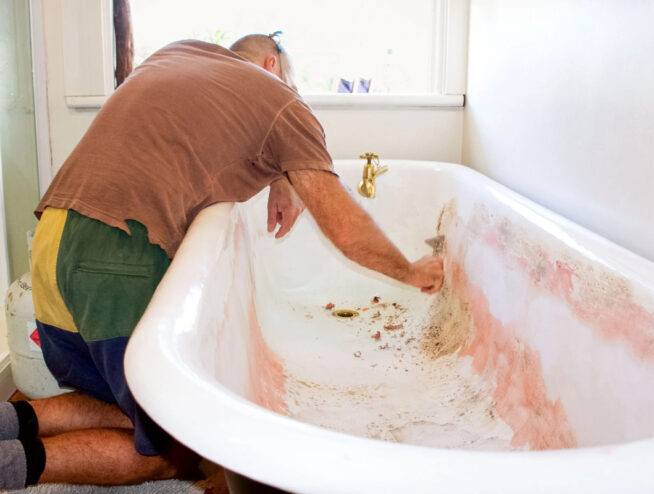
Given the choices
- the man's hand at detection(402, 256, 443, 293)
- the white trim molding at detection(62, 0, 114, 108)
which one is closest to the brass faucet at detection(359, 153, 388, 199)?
the man's hand at detection(402, 256, 443, 293)

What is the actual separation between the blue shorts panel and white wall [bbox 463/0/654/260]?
985 millimetres

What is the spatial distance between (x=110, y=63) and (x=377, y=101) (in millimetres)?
1017

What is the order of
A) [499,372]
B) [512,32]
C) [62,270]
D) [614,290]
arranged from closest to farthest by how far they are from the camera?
[614,290] → [62,270] → [499,372] → [512,32]

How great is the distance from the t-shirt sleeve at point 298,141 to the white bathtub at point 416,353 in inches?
6.7

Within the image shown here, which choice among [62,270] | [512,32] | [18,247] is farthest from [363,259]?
[18,247]

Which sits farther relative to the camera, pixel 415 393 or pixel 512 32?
pixel 512 32

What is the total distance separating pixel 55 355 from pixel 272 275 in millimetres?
860

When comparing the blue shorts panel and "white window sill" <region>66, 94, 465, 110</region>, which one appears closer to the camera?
the blue shorts panel

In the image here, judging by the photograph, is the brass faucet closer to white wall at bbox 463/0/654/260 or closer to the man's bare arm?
white wall at bbox 463/0/654/260

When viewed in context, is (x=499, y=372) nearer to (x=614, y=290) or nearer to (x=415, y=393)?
(x=415, y=393)

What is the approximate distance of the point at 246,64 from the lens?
1340 mm

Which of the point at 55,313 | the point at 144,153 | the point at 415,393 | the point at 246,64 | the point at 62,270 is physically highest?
the point at 246,64

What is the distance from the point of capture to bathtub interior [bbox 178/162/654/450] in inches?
39.7

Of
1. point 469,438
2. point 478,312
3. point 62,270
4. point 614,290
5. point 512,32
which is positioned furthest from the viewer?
point 512,32
